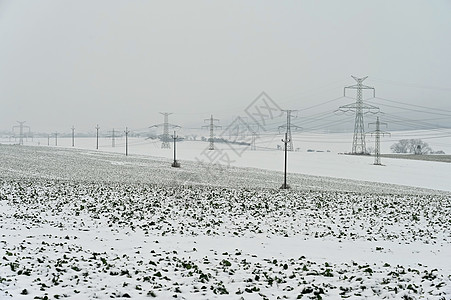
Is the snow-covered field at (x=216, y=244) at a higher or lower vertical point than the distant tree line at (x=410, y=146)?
lower

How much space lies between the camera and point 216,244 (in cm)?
1800

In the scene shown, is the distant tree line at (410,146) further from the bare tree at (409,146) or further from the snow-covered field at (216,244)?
the snow-covered field at (216,244)

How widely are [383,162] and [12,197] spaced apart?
79729mm

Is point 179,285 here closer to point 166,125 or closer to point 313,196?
point 313,196

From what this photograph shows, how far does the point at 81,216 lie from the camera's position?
23156 millimetres

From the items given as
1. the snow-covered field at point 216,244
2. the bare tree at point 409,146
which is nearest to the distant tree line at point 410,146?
the bare tree at point 409,146

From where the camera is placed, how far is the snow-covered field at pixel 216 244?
1053 centimetres

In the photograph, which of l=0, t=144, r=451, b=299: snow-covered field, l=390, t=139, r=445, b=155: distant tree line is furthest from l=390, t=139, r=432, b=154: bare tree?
l=0, t=144, r=451, b=299: snow-covered field

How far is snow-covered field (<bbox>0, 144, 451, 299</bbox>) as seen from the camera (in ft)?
34.6

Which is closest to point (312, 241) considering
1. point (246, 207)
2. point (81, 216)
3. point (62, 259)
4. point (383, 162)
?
point (246, 207)

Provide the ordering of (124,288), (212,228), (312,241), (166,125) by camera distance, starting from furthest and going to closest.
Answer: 1. (166,125)
2. (212,228)
3. (312,241)
4. (124,288)

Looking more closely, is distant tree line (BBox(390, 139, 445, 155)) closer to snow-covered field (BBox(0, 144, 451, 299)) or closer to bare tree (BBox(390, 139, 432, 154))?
bare tree (BBox(390, 139, 432, 154))

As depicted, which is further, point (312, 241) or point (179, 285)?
point (312, 241)

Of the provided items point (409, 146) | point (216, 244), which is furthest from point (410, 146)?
point (216, 244)
